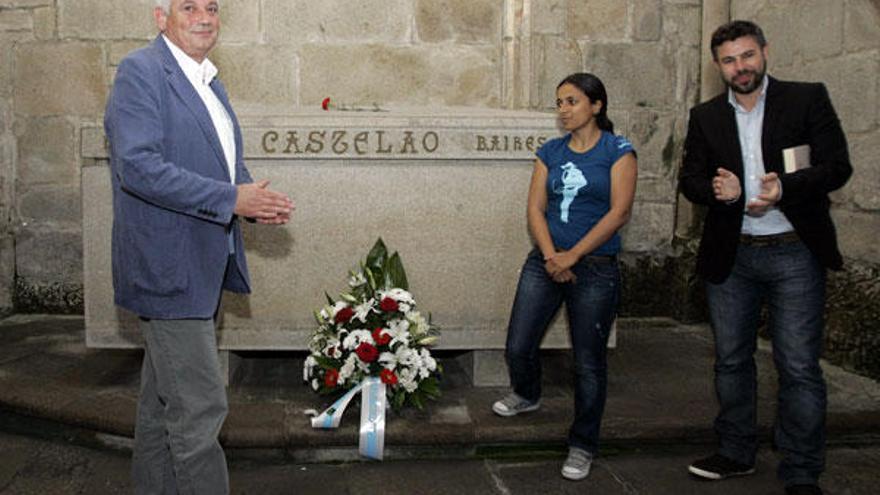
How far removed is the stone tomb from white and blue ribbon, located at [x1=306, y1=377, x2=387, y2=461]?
1.86 ft

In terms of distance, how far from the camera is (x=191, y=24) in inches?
102

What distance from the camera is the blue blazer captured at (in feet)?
7.99

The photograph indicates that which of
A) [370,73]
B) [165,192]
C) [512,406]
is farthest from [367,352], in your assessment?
[370,73]

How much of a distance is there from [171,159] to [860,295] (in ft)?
12.2

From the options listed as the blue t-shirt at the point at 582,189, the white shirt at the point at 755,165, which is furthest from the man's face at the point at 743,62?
the blue t-shirt at the point at 582,189

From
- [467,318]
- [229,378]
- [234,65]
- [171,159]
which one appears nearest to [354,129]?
[467,318]

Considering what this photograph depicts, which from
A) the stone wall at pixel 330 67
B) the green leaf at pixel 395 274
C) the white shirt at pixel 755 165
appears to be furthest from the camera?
the stone wall at pixel 330 67

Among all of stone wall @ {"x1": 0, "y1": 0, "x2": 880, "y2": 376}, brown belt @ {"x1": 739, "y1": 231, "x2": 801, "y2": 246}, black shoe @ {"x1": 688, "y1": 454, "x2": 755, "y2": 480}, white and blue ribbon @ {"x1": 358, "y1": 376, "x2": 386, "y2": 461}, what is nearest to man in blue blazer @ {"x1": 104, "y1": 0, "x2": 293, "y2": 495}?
white and blue ribbon @ {"x1": 358, "y1": 376, "x2": 386, "y2": 461}

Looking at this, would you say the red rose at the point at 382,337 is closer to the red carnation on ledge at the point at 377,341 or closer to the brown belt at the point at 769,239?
the red carnation on ledge at the point at 377,341

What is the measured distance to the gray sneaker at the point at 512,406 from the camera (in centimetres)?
397

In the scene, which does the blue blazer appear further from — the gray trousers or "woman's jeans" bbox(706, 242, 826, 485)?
"woman's jeans" bbox(706, 242, 826, 485)

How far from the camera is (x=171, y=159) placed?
257 centimetres

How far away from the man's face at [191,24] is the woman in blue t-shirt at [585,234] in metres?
1.45

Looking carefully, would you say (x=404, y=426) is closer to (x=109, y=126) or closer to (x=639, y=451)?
(x=639, y=451)
